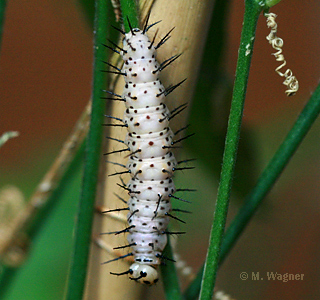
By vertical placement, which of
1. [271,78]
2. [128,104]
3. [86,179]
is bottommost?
[86,179]

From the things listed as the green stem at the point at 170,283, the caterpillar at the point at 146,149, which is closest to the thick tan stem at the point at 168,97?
the caterpillar at the point at 146,149

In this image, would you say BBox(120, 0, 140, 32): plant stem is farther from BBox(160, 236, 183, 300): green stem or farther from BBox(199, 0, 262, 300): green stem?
BBox(160, 236, 183, 300): green stem

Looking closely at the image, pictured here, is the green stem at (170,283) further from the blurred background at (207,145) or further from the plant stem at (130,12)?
the plant stem at (130,12)

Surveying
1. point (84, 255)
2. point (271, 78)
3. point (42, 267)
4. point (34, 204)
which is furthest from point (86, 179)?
point (271, 78)

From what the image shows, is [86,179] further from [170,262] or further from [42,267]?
[42,267]

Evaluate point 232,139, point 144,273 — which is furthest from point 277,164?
point 144,273
